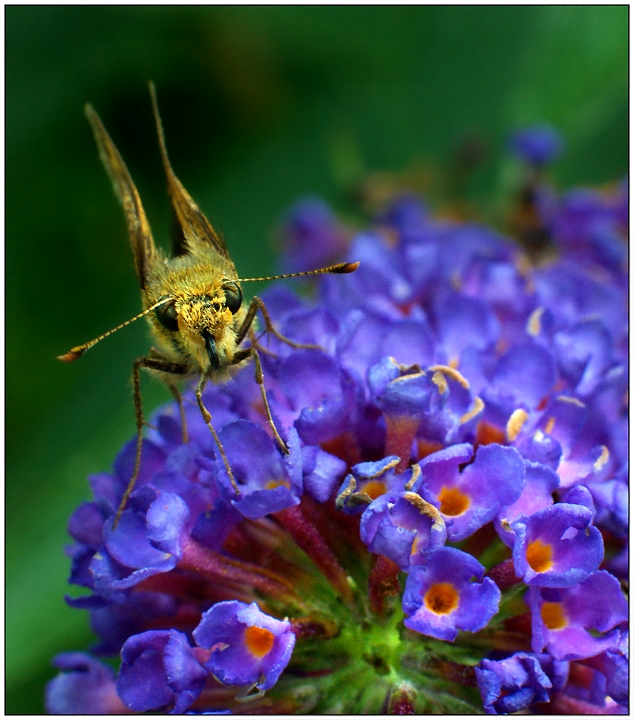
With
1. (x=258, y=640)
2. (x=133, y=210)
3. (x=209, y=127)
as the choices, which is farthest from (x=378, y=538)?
(x=209, y=127)

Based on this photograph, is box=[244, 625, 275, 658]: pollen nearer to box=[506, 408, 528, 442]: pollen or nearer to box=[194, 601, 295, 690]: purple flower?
box=[194, 601, 295, 690]: purple flower

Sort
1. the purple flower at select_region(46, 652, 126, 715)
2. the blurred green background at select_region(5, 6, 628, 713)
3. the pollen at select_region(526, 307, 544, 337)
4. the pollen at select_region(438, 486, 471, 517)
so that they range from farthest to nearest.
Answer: the blurred green background at select_region(5, 6, 628, 713), the pollen at select_region(526, 307, 544, 337), the purple flower at select_region(46, 652, 126, 715), the pollen at select_region(438, 486, 471, 517)

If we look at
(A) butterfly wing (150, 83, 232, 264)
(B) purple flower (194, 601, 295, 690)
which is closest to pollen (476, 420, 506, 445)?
(B) purple flower (194, 601, 295, 690)

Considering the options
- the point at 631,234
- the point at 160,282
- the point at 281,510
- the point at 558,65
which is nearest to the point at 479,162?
the point at 558,65

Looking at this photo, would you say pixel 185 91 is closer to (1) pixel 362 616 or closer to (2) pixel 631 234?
(2) pixel 631 234

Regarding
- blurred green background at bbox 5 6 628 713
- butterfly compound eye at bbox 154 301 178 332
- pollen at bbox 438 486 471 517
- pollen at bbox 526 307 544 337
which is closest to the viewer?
pollen at bbox 438 486 471 517
